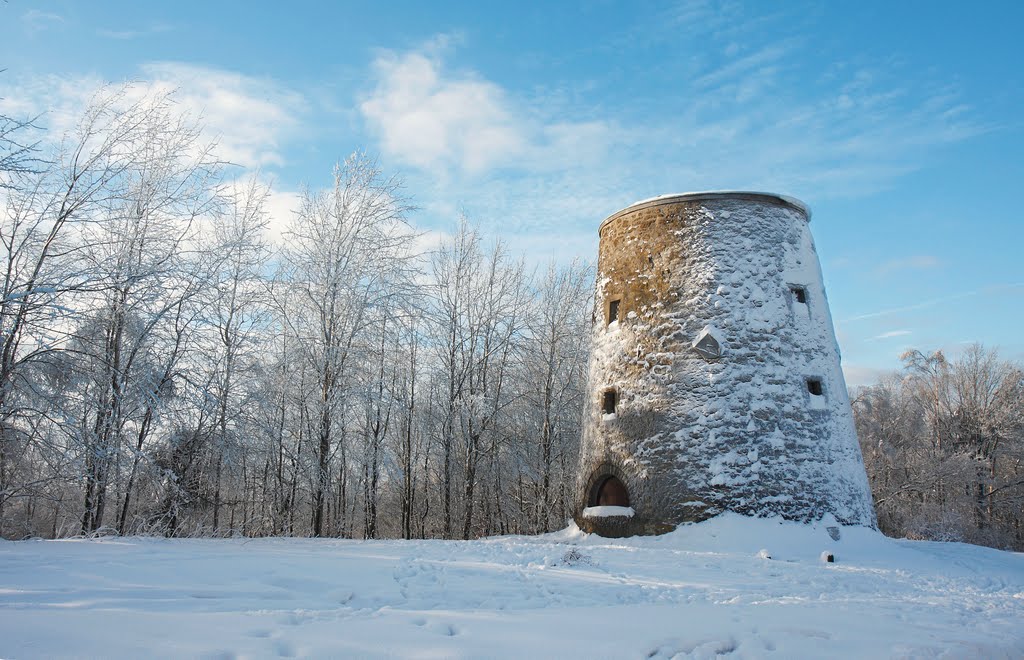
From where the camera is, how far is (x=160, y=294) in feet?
31.1

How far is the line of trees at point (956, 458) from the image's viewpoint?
23.8 meters

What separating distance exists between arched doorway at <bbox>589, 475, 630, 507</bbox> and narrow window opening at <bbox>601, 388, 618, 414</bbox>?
4.97 ft

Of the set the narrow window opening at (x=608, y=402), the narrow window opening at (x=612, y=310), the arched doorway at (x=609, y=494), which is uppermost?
the narrow window opening at (x=612, y=310)

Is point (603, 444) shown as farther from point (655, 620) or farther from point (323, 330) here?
point (655, 620)

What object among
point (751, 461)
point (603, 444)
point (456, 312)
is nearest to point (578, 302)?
point (456, 312)

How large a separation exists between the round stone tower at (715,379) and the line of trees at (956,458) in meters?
11.5

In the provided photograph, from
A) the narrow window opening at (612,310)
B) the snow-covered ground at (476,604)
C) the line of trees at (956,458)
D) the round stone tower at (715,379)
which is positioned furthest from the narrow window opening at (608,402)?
the line of trees at (956,458)

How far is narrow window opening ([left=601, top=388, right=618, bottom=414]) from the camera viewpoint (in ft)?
46.5

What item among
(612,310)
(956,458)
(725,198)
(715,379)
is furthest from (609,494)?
(956,458)

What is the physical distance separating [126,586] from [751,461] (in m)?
10.5

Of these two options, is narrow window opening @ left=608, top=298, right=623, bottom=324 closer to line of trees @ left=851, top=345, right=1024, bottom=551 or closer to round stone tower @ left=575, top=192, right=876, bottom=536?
round stone tower @ left=575, top=192, right=876, bottom=536

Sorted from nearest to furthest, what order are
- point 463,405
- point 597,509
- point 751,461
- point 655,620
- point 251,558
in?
1. point 655,620
2. point 251,558
3. point 751,461
4. point 597,509
5. point 463,405

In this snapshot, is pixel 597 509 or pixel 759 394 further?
pixel 597 509

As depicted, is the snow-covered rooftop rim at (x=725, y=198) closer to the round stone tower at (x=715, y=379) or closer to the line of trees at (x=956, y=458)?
the round stone tower at (x=715, y=379)
